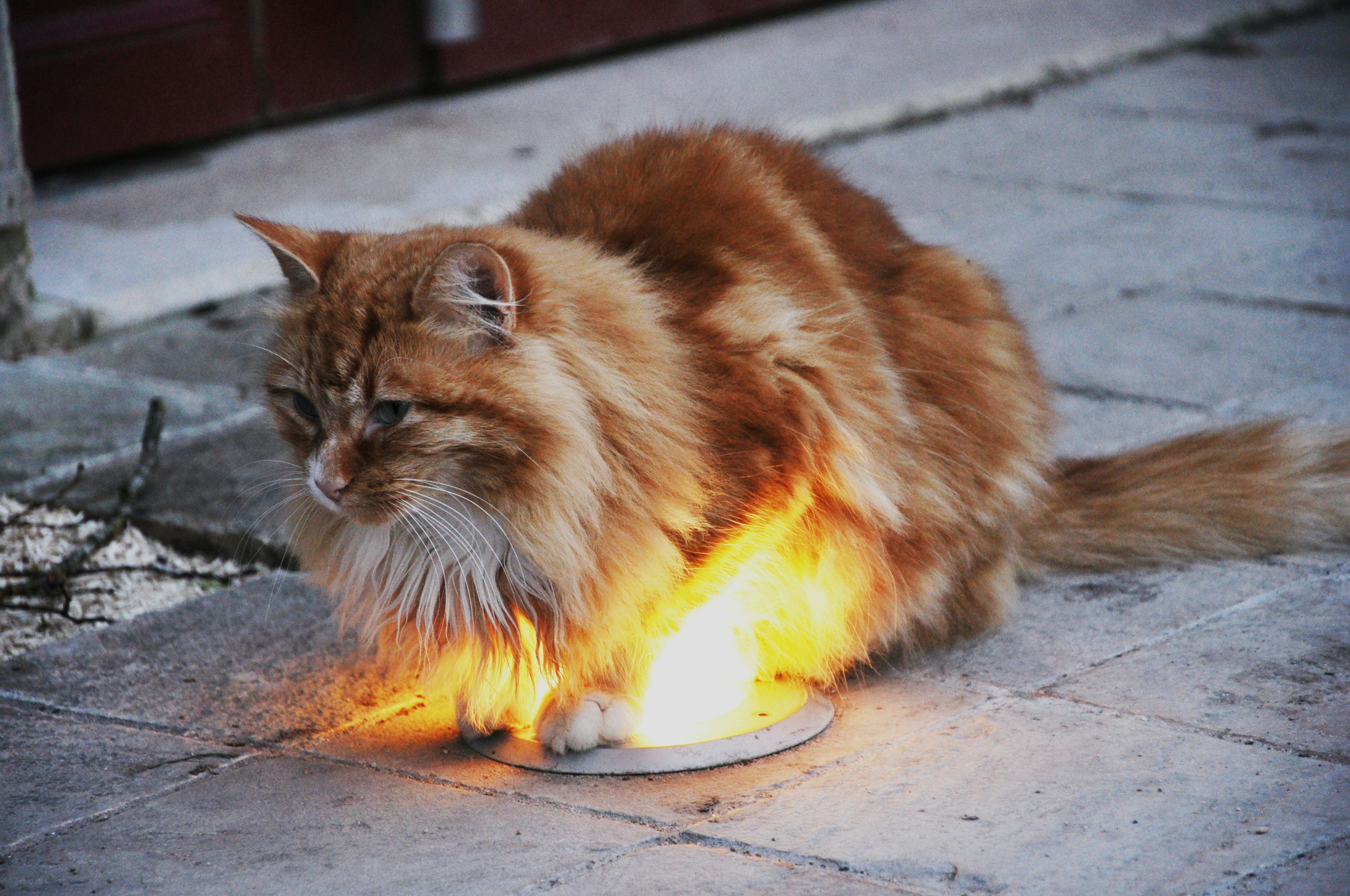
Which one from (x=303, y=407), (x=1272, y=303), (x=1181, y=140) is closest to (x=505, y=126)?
(x=1181, y=140)

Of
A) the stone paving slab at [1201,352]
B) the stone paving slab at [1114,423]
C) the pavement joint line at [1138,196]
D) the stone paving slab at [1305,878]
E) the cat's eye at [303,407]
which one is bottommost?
the stone paving slab at [1305,878]

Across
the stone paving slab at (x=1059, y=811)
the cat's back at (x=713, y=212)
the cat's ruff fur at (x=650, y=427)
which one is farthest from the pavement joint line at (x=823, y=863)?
the cat's back at (x=713, y=212)

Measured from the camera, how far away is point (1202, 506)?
2.96m

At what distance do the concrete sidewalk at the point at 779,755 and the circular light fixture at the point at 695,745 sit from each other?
0.03 metres

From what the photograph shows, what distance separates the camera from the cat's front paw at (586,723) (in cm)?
241

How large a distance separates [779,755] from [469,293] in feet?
2.96

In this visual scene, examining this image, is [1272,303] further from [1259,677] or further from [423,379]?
[423,379]

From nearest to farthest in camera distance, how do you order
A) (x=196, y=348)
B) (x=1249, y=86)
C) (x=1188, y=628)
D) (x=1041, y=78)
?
(x=1188, y=628) < (x=196, y=348) < (x=1249, y=86) < (x=1041, y=78)

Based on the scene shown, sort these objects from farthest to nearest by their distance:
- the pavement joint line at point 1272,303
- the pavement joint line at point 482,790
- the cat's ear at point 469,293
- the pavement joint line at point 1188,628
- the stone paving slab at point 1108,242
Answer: the stone paving slab at point 1108,242 → the pavement joint line at point 1272,303 → the pavement joint line at point 1188,628 → the pavement joint line at point 482,790 → the cat's ear at point 469,293

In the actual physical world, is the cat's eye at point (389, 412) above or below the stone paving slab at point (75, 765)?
above

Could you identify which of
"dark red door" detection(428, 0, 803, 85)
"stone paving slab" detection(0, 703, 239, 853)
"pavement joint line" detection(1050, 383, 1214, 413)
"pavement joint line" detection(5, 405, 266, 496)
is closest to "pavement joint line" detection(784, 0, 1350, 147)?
"dark red door" detection(428, 0, 803, 85)

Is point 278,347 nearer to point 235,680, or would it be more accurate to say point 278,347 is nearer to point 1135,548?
point 235,680

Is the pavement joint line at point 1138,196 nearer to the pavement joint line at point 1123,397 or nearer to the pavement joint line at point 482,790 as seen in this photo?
the pavement joint line at point 1123,397

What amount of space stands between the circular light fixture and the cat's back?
0.71m
